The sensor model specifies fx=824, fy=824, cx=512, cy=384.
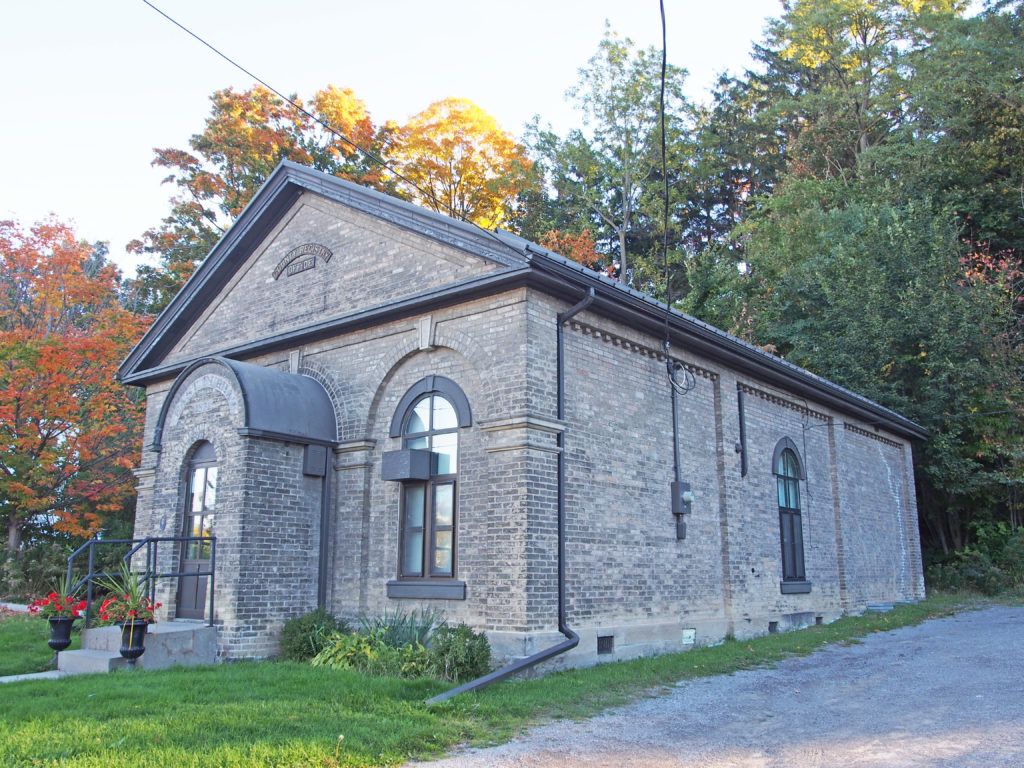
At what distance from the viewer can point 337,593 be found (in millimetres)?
11328

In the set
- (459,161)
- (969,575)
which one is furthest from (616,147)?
(969,575)

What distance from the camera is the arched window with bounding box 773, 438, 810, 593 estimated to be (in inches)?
584

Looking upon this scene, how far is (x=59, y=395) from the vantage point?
18516 millimetres

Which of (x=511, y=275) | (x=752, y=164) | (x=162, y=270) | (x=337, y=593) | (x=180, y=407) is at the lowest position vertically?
(x=337, y=593)

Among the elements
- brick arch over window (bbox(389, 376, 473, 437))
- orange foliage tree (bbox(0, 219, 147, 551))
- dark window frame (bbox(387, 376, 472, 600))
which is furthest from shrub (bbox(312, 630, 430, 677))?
orange foliage tree (bbox(0, 219, 147, 551))

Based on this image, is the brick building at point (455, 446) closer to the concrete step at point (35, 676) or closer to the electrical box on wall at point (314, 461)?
the electrical box on wall at point (314, 461)

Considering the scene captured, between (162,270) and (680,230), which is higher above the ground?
(680,230)

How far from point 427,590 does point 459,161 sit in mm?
21770

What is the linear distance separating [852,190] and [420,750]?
1203 inches

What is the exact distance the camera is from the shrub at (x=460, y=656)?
29.0 feet

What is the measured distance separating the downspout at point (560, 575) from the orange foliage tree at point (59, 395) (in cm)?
1349

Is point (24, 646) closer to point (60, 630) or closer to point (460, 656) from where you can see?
point (60, 630)

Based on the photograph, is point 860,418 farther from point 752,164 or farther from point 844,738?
point 752,164

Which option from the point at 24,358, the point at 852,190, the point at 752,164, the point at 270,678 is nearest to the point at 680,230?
the point at 752,164
